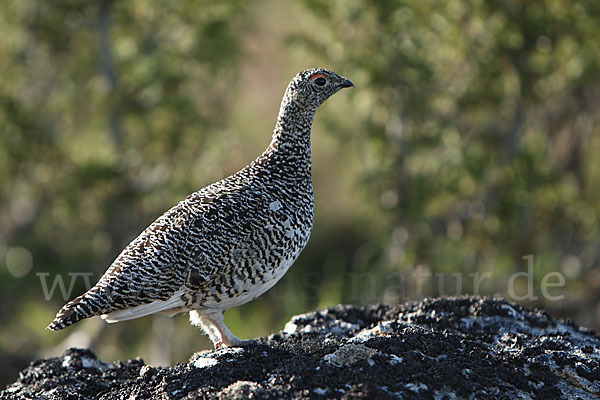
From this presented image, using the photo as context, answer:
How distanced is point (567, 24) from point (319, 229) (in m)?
8.81

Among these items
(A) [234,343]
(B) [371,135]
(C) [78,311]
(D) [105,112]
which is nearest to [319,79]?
(A) [234,343]

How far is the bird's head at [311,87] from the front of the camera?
19.7ft

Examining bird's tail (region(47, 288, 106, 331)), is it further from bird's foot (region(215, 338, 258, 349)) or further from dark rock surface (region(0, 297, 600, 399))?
bird's foot (region(215, 338, 258, 349))

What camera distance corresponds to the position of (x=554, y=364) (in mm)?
4617

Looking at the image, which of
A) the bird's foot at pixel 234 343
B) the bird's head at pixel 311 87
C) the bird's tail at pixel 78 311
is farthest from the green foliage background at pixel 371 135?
the bird's tail at pixel 78 311

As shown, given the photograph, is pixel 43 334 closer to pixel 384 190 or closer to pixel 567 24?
pixel 384 190

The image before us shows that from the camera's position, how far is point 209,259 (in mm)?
5094

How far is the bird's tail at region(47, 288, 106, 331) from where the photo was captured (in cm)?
491

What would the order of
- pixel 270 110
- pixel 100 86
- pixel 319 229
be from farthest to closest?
1. pixel 270 110
2. pixel 319 229
3. pixel 100 86

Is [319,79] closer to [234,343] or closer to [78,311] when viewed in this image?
[234,343]

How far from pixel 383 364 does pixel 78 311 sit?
7.03 feet

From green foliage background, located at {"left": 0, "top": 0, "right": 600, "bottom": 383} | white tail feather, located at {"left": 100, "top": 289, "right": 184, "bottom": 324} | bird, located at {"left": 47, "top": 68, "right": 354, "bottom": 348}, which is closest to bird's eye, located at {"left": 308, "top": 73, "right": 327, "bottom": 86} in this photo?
bird, located at {"left": 47, "top": 68, "right": 354, "bottom": 348}

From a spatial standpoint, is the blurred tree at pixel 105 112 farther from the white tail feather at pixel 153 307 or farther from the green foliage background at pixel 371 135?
the white tail feather at pixel 153 307

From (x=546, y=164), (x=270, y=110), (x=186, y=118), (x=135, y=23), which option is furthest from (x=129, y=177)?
(x=270, y=110)
